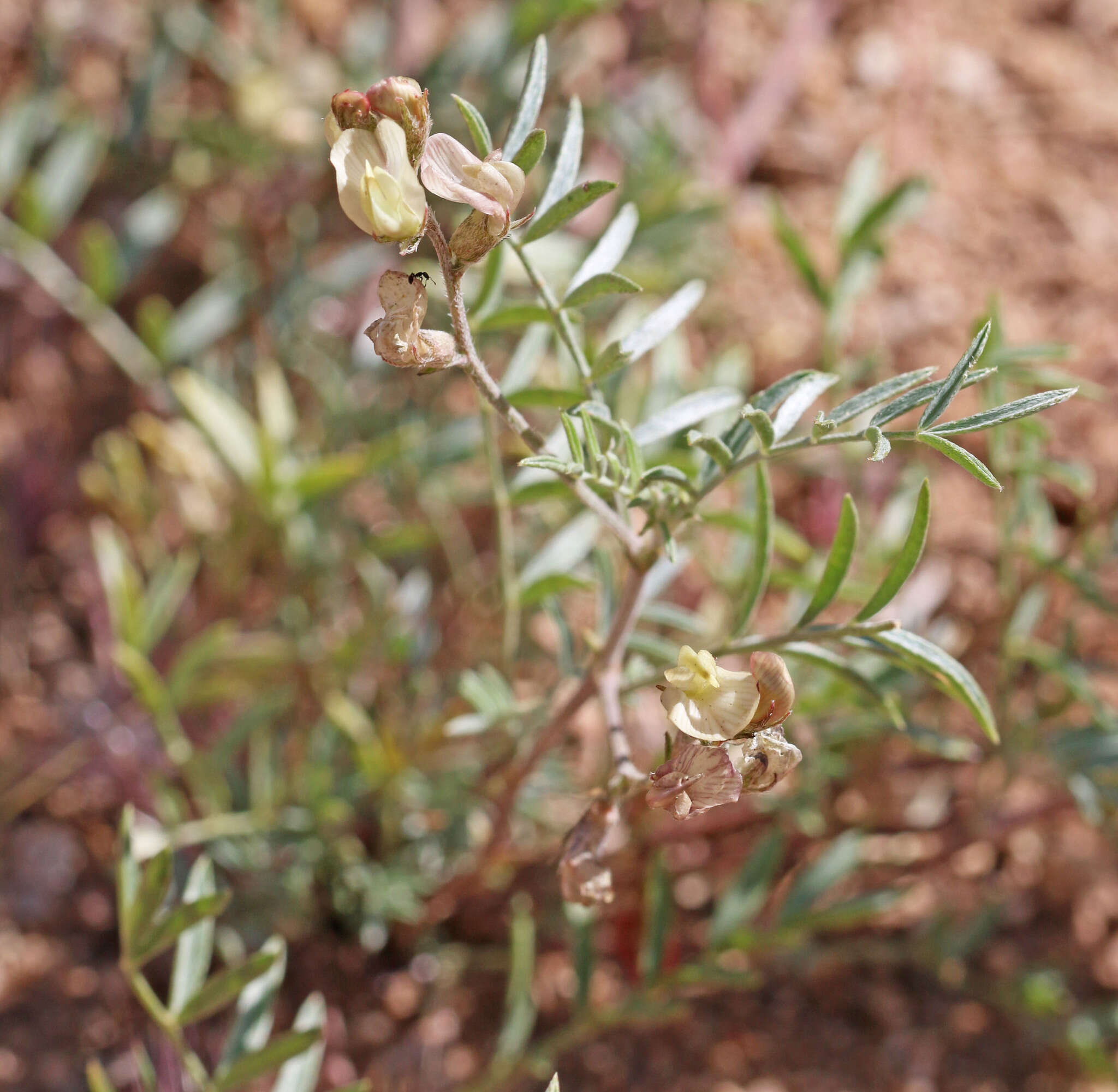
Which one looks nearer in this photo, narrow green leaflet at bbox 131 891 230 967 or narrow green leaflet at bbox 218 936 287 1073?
narrow green leaflet at bbox 131 891 230 967

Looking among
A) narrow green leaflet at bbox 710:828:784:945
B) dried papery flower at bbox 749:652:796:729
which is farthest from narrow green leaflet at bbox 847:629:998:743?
narrow green leaflet at bbox 710:828:784:945

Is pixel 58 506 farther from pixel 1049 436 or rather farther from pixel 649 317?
pixel 1049 436

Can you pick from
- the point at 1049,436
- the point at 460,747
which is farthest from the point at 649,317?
the point at 460,747

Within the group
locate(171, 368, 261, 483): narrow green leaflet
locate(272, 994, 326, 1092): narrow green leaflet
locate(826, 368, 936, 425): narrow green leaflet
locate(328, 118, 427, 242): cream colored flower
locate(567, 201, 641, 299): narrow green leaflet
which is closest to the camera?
locate(328, 118, 427, 242): cream colored flower

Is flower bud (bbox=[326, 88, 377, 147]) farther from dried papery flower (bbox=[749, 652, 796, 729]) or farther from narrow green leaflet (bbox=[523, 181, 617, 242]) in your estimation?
dried papery flower (bbox=[749, 652, 796, 729])

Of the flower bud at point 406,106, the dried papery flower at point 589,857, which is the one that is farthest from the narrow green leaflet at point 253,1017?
the flower bud at point 406,106

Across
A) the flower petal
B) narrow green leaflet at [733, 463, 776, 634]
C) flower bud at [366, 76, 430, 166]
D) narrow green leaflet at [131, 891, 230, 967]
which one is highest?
flower bud at [366, 76, 430, 166]
